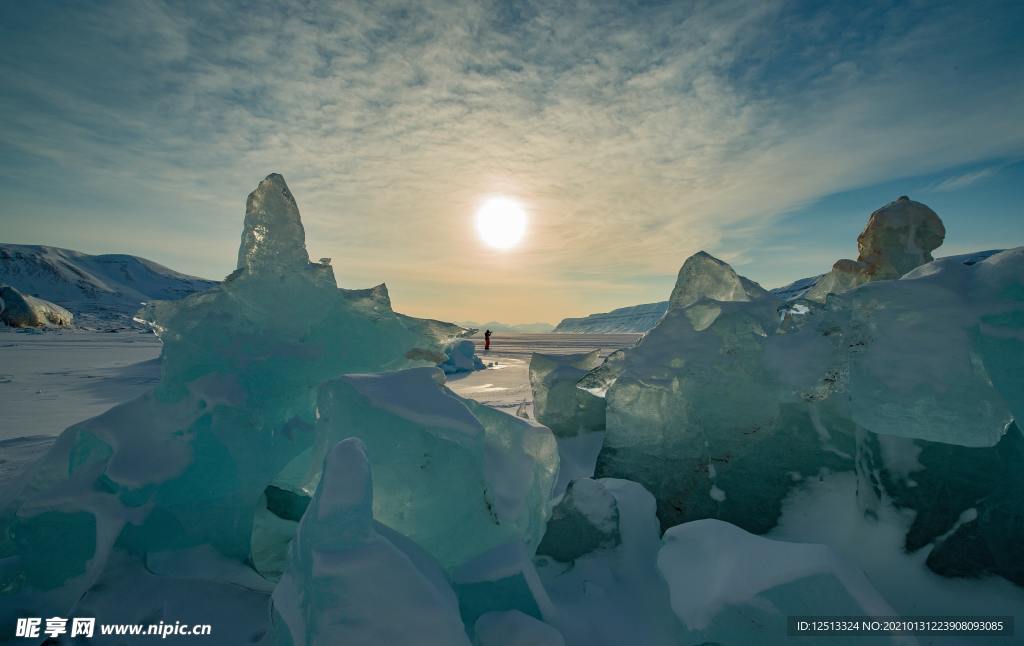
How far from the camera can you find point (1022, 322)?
1822mm

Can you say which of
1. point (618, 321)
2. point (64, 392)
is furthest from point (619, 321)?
point (64, 392)

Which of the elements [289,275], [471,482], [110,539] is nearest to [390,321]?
[289,275]

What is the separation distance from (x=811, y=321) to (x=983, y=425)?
0.84m

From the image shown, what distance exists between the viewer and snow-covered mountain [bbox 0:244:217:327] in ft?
153

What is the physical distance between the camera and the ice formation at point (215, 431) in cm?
192

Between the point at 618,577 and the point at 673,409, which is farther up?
Answer: the point at 673,409

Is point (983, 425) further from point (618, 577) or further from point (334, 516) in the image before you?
point (334, 516)

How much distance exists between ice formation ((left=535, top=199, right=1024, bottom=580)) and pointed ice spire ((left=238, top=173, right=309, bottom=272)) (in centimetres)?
194

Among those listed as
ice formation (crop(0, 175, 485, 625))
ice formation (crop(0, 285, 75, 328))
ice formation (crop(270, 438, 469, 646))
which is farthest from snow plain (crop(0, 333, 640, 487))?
ice formation (crop(0, 285, 75, 328))

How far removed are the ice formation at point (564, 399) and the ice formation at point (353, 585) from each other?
2.27 m

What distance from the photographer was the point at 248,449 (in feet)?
7.45

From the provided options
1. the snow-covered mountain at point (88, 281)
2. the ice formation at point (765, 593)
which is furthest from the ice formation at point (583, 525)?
the snow-covered mountain at point (88, 281)

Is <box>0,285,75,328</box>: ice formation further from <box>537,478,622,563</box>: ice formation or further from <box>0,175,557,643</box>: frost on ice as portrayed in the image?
<box>537,478,622,563</box>: ice formation

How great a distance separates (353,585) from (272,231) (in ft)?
6.90
